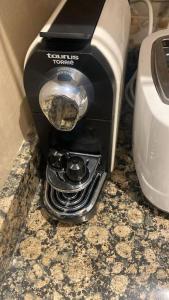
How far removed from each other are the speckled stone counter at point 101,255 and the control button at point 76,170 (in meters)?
0.10

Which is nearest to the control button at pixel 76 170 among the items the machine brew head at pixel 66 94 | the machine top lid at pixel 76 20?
the machine brew head at pixel 66 94

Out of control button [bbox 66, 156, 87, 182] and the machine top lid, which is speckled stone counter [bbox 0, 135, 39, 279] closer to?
control button [bbox 66, 156, 87, 182]

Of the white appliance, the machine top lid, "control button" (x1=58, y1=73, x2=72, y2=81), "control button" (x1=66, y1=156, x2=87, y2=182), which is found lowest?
"control button" (x1=66, y1=156, x2=87, y2=182)

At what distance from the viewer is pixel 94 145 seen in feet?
1.94

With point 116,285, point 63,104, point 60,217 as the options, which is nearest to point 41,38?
point 63,104

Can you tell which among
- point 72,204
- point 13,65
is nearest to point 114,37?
point 13,65

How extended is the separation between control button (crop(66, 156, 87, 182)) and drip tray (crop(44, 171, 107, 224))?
0.04 meters

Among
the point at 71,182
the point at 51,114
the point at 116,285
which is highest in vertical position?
the point at 51,114

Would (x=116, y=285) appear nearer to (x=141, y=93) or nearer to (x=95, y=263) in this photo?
(x=95, y=263)

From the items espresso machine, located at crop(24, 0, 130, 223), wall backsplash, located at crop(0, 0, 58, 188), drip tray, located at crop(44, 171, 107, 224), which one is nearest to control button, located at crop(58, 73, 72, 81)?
espresso machine, located at crop(24, 0, 130, 223)

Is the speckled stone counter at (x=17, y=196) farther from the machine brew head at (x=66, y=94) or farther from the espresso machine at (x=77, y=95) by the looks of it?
the machine brew head at (x=66, y=94)

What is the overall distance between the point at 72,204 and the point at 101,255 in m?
0.11

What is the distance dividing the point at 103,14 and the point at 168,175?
0.29 m

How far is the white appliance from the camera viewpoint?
45 centimetres
